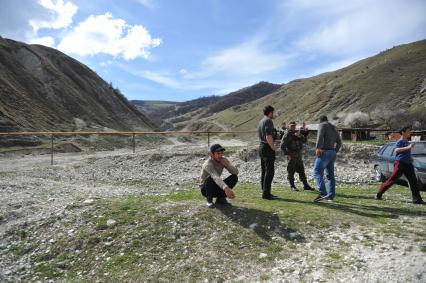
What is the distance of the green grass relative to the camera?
7227mm

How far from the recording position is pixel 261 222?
8.40 m

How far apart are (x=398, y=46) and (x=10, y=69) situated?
417 ft

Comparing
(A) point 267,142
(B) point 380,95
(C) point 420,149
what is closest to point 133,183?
(A) point 267,142

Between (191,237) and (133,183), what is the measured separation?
10418mm

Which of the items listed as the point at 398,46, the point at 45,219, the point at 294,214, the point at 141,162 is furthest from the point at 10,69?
the point at 398,46

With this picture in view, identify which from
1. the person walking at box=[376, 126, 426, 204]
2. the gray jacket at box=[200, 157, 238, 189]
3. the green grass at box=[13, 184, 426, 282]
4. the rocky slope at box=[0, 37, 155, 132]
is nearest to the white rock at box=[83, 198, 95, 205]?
the green grass at box=[13, 184, 426, 282]

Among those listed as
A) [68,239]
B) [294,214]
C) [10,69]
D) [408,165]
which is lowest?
[68,239]

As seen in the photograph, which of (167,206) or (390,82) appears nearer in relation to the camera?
(167,206)

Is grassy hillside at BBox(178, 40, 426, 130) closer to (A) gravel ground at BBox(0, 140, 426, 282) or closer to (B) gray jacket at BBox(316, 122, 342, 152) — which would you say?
(A) gravel ground at BBox(0, 140, 426, 282)

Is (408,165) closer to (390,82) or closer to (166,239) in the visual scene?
(166,239)

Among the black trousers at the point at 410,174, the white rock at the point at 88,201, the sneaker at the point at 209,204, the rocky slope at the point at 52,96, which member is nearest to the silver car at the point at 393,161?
the black trousers at the point at 410,174

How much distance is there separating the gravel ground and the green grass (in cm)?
46

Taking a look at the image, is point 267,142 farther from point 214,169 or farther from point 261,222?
point 261,222

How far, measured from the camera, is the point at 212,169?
354 inches
